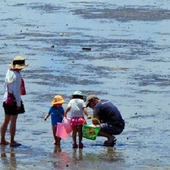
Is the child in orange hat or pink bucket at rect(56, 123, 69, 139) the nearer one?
pink bucket at rect(56, 123, 69, 139)

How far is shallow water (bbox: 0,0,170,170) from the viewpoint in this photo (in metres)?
15.0

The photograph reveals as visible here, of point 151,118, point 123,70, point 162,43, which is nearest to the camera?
point 151,118

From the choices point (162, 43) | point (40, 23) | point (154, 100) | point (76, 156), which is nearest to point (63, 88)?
point (154, 100)

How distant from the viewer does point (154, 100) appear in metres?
19.4

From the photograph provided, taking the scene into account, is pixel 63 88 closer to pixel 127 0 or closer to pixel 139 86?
pixel 139 86

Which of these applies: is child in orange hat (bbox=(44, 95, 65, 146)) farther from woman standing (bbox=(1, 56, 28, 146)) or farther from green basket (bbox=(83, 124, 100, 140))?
woman standing (bbox=(1, 56, 28, 146))

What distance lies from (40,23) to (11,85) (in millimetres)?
17535

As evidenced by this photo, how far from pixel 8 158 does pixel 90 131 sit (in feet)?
6.40

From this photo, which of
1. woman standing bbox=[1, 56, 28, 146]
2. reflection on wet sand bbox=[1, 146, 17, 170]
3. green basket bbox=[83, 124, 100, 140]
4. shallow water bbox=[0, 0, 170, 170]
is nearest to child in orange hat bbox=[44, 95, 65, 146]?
shallow water bbox=[0, 0, 170, 170]

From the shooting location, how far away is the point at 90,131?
1602 cm

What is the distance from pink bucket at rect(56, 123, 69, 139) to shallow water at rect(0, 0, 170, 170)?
18 centimetres

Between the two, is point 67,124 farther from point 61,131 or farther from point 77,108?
point 77,108

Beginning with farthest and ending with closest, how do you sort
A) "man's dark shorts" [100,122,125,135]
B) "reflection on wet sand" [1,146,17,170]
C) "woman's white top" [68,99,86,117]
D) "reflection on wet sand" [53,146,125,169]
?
1. "man's dark shorts" [100,122,125,135]
2. "woman's white top" [68,99,86,117]
3. "reflection on wet sand" [53,146,125,169]
4. "reflection on wet sand" [1,146,17,170]

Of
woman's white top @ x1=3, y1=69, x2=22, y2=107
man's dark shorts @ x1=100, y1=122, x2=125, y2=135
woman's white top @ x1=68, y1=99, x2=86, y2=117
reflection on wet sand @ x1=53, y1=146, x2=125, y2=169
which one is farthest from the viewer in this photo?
man's dark shorts @ x1=100, y1=122, x2=125, y2=135
